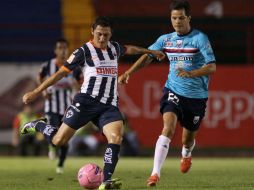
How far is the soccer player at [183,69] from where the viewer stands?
11.2m

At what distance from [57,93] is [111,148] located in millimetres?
4987

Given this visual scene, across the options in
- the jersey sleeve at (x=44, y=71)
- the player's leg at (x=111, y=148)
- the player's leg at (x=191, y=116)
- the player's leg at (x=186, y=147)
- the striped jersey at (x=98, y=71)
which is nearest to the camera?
the player's leg at (x=111, y=148)

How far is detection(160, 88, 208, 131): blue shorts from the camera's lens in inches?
456

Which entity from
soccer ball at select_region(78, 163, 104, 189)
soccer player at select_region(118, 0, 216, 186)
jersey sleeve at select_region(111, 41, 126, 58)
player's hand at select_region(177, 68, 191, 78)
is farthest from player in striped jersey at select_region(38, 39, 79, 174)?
player's hand at select_region(177, 68, 191, 78)

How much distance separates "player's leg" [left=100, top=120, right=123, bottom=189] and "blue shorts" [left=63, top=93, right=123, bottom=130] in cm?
11

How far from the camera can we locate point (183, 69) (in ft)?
36.3

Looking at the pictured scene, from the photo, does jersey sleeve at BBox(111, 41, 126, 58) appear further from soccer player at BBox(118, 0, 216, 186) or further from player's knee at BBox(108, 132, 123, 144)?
player's knee at BBox(108, 132, 123, 144)

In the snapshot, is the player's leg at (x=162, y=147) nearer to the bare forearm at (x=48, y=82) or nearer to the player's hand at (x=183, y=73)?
the player's hand at (x=183, y=73)

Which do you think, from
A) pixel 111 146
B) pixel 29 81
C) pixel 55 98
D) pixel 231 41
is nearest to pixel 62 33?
pixel 29 81

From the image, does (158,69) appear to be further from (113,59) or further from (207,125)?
(113,59)

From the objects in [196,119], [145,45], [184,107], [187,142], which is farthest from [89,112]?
[145,45]

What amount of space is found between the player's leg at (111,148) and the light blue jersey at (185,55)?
1.45 metres

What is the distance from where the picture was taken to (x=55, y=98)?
1509 cm

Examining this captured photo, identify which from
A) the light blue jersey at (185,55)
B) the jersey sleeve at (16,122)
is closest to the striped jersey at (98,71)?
the light blue jersey at (185,55)
